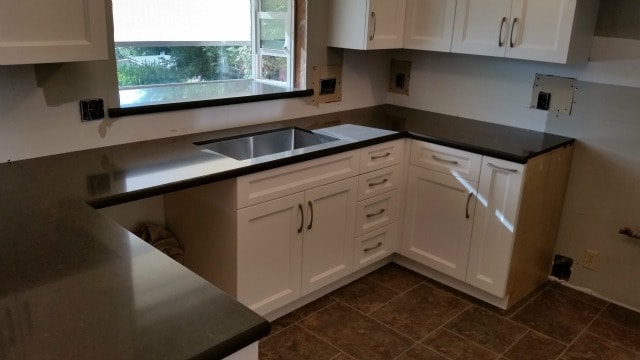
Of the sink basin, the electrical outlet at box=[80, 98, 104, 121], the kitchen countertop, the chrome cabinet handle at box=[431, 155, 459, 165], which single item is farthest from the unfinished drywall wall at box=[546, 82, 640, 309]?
the electrical outlet at box=[80, 98, 104, 121]

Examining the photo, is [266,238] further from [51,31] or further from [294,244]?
[51,31]

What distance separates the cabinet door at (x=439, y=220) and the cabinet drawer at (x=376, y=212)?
10 centimetres

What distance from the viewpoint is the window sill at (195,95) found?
247 centimetres

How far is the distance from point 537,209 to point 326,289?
120 centimetres

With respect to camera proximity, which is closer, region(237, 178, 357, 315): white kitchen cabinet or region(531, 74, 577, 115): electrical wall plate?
region(237, 178, 357, 315): white kitchen cabinet

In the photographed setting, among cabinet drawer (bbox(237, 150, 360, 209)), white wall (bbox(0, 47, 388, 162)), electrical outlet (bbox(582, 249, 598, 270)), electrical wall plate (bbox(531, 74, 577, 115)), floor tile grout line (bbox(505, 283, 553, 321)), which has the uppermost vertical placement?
electrical wall plate (bbox(531, 74, 577, 115))

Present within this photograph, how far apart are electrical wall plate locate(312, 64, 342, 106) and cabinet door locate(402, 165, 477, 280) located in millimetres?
705

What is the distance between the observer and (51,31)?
71.1 inches

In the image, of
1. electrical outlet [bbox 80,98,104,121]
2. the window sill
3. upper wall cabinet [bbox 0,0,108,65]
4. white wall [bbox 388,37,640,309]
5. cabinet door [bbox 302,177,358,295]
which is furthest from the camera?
white wall [bbox 388,37,640,309]

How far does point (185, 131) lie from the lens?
265 centimetres

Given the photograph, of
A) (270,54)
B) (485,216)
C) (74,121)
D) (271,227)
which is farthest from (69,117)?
(485,216)

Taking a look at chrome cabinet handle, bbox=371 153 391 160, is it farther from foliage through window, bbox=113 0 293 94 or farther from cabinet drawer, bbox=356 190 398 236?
foliage through window, bbox=113 0 293 94

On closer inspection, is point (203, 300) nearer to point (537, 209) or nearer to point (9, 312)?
point (9, 312)

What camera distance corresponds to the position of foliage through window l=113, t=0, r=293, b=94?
2.52 metres
